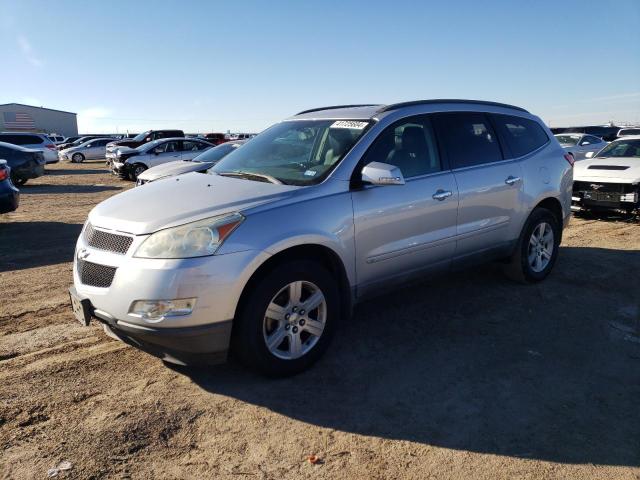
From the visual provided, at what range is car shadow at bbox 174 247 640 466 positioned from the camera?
296 cm

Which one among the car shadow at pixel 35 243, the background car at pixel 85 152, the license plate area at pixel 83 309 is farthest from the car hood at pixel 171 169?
the background car at pixel 85 152

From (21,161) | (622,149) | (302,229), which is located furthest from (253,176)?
(21,161)

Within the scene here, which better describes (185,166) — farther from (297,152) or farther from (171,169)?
(297,152)

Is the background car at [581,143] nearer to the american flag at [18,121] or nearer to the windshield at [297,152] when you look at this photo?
the windshield at [297,152]

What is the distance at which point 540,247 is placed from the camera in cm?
561

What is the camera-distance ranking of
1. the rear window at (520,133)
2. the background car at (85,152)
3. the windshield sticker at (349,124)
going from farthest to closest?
the background car at (85,152)
the rear window at (520,133)
the windshield sticker at (349,124)

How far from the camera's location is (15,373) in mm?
3590

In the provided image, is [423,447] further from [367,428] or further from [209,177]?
[209,177]

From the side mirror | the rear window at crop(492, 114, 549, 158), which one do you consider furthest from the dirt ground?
the rear window at crop(492, 114, 549, 158)

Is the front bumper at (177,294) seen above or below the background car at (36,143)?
below

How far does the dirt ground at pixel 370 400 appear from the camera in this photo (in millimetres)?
2707

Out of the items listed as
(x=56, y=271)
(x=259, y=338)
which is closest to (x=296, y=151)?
(x=259, y=338)

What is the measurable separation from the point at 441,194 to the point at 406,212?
463 millimetres

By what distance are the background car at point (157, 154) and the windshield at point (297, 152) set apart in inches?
563
